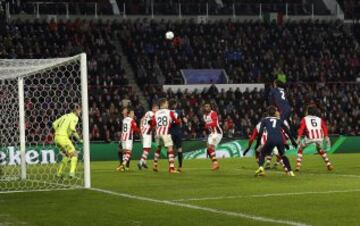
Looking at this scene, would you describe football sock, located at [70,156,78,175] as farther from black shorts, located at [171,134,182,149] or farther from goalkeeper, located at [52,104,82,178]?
black shorts, located at [171,134,182,149]

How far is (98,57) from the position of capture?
35.8 m

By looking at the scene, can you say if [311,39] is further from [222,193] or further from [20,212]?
[20,212]

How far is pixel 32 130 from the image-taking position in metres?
25.6

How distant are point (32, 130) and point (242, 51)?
57.2 feet

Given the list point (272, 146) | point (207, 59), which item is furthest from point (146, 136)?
point (207, 59)

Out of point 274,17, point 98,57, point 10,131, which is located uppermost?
point 274,17

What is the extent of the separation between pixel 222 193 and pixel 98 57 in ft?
73.9

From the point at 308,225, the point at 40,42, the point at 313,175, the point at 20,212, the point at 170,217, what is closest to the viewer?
the point at 308,225

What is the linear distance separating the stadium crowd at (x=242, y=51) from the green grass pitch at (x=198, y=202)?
65.3 feet

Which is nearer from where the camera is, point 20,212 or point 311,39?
point 20,212

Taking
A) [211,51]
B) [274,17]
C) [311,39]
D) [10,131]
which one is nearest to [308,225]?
[10,131]

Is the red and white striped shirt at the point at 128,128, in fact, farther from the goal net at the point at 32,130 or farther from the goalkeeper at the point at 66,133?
the goalkeeper at the point at 66,133

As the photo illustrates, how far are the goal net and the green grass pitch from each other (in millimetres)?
1307

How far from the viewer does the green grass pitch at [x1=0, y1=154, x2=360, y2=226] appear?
34.2 ft
